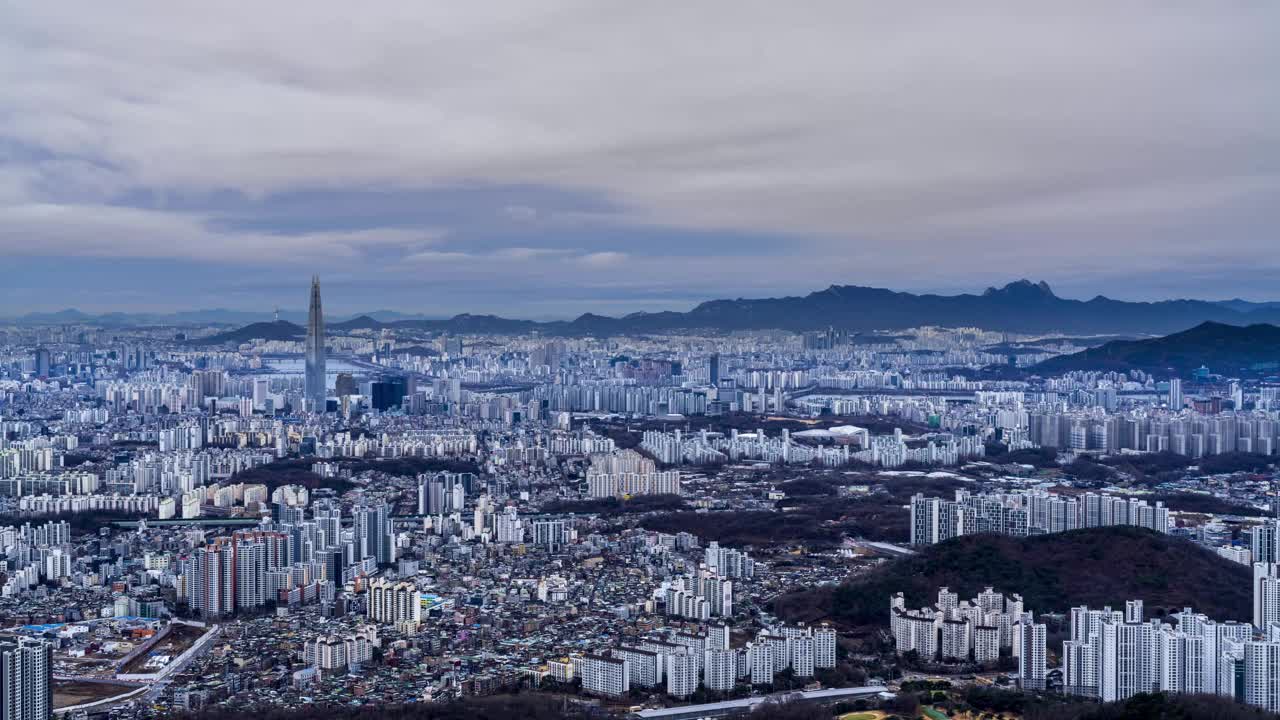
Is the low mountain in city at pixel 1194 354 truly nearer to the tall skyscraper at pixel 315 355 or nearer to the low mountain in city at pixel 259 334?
the tall skyscraper at pixel 315 355

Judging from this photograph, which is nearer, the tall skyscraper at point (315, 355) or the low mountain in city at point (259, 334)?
the tall skyscraper at point (315, 355)

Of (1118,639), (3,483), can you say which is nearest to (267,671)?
(1118,639)

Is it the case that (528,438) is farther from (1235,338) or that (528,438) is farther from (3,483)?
(1235,338)

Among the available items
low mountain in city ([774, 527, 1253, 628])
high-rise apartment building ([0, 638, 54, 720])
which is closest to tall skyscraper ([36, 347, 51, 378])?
low mountain in city ([774, 527, 1253, 628])

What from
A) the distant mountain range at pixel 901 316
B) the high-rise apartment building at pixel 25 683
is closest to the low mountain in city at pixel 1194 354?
the distant mountain range at pixel 901 316

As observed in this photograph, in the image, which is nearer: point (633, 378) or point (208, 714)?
point (208, 714)

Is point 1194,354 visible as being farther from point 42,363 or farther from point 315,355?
point 42,363

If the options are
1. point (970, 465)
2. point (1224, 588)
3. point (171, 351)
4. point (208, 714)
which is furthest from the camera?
point (171, 351)
